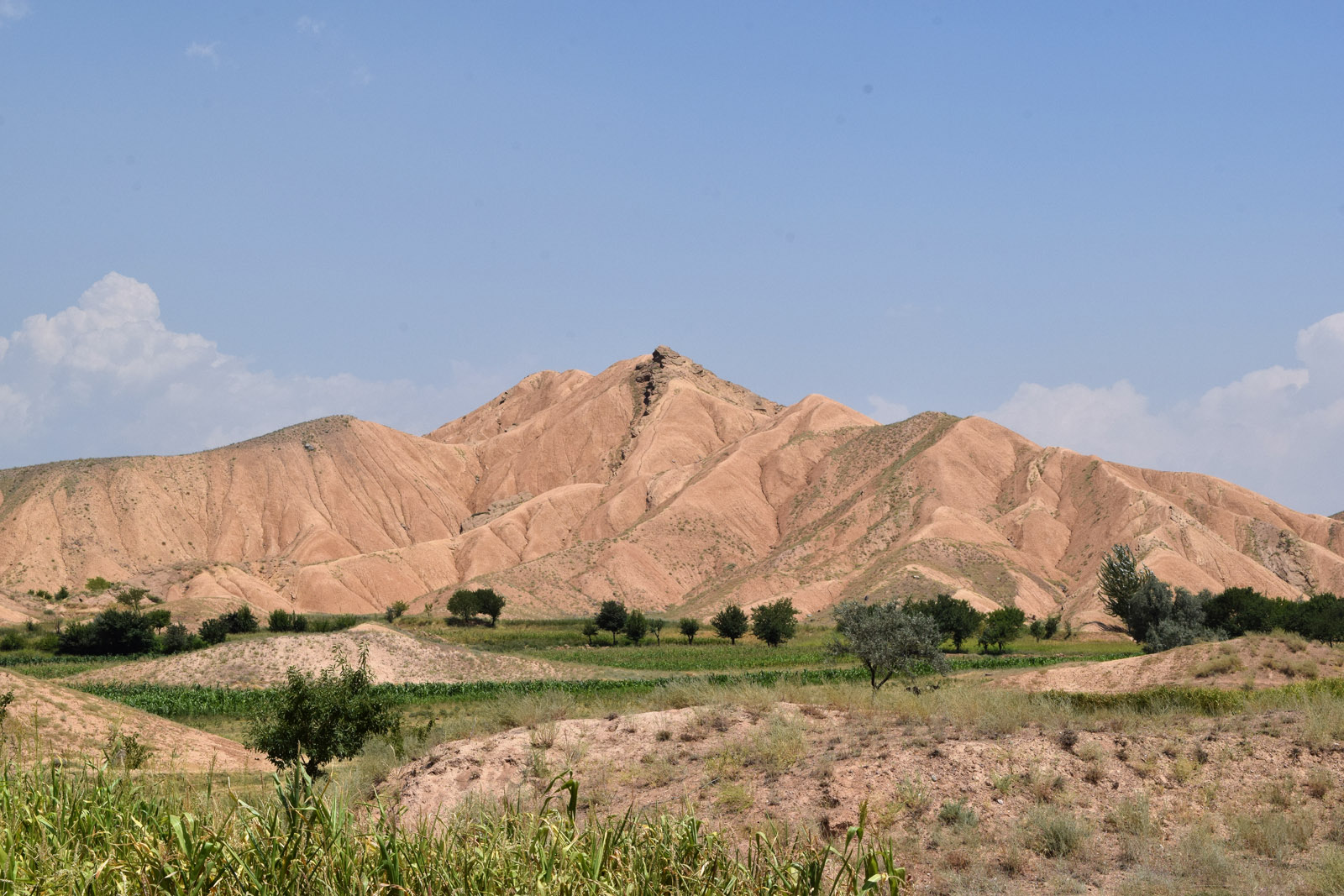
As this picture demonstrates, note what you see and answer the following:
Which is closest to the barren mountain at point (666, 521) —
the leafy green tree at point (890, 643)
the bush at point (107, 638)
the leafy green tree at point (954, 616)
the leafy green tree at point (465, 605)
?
the leafy green tree at point (465, 605)

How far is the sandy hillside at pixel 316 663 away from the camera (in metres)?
53.0

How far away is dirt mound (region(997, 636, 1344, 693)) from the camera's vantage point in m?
35.7

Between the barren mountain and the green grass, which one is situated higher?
the barren mountain

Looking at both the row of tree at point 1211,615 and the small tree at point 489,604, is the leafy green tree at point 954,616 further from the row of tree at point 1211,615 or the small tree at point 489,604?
the small tree at point 489,604

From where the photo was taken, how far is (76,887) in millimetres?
6559

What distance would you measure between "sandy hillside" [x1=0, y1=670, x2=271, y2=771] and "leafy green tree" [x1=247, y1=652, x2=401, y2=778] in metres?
6.91

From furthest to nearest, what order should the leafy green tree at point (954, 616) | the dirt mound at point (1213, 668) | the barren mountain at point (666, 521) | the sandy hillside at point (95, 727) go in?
the barren mountain at point (666, 521) → the leafy green tree at point (954, 616) → the dirt mound at point (1213, 668) → the sandy hillside at point (95, 727)

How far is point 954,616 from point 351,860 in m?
65.3

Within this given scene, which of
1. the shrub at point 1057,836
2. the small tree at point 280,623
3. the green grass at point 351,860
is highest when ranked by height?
the green grass at point 351,860

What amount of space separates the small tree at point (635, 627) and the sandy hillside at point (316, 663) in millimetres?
18156

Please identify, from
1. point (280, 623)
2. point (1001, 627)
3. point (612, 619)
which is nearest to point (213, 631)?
point (280, 623)

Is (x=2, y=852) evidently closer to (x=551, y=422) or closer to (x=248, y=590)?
(x=248, y=590)

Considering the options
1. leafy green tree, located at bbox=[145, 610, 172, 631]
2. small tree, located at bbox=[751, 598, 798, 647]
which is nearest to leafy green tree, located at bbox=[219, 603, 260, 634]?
leafy green tree, located at bbox=[145, 610, 172, 631]

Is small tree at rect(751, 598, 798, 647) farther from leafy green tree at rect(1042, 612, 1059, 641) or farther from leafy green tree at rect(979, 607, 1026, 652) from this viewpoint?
leafy green tree at rect(1042, 612, 1059, 641)
